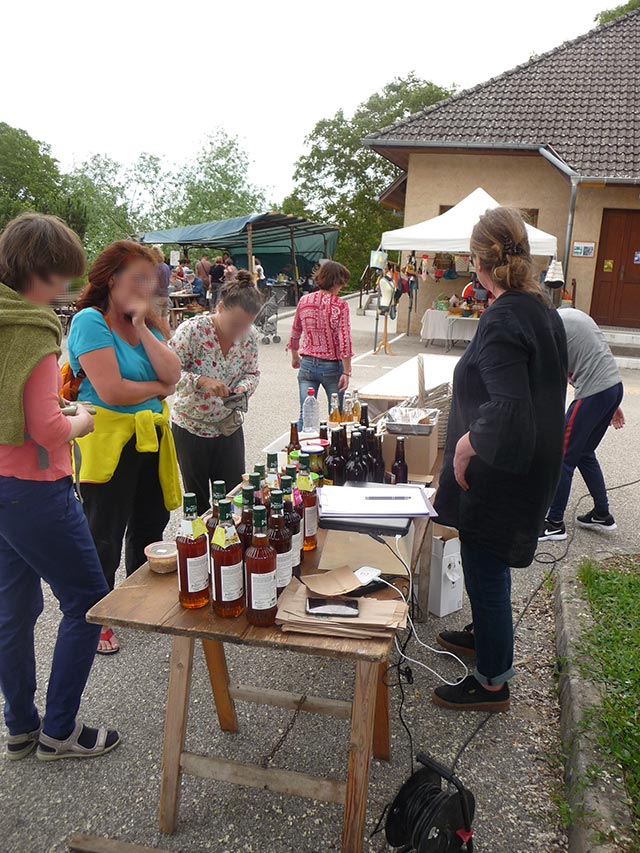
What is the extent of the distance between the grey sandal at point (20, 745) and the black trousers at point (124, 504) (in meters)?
0.76

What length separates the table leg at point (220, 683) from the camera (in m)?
2.53

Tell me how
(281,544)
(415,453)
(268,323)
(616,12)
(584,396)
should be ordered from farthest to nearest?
1. (616,12)
2. (268,323)
3. (584,396)
4. (415,453)
5. (281,544)

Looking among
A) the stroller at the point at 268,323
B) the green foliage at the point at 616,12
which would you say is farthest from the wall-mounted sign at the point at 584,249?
the green foliage at the point at 616,12

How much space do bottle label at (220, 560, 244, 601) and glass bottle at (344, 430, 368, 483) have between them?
1150 mm

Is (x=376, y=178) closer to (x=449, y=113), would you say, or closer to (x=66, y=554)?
(x=449, y=113)

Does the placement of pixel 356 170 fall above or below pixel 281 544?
above

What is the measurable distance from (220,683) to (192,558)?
91cm

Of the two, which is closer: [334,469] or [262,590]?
[262,590]

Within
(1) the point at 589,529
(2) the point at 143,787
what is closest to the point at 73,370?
(2) the point at 143,787

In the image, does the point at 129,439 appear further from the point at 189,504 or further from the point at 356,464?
the point at 189,504

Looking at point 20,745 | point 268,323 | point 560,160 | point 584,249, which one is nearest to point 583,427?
point 20,745

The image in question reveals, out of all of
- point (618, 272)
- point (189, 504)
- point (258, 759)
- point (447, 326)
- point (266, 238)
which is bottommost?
point (258, 759)

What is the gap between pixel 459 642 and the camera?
326 cm

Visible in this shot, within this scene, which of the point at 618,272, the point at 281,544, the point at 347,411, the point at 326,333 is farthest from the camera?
the point at 618,272
